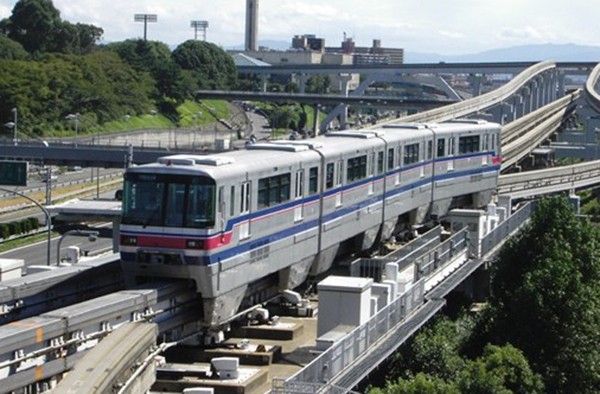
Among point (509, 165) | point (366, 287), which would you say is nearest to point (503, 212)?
point (366, 287)

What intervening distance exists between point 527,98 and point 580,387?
90805mm

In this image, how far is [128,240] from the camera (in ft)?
64.8

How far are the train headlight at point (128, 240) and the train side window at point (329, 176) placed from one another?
6.34 metres

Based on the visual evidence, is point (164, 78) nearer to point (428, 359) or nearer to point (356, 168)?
point (356, 168)

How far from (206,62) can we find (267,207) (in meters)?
112

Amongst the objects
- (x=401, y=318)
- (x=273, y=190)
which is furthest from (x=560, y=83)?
(x=401, y=318)

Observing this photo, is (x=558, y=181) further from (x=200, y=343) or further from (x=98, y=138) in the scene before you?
(x=98, y=138)

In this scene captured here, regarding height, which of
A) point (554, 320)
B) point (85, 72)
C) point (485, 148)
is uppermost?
point (85, 72)

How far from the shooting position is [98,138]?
84.6m

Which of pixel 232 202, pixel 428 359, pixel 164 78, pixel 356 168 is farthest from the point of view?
pixel 164 78

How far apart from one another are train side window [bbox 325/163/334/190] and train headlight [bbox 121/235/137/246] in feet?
20.8

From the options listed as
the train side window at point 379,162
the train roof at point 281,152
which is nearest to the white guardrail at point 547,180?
the train roof at point 281,152

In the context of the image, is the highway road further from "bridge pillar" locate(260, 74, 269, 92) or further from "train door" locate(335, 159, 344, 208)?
"bridge pillar" locate(260, 74, 269, 92)

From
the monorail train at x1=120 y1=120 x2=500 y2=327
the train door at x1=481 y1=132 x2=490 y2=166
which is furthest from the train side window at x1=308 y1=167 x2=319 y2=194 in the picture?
the train door at x1=481 y1=132 x2=490 y2=166
